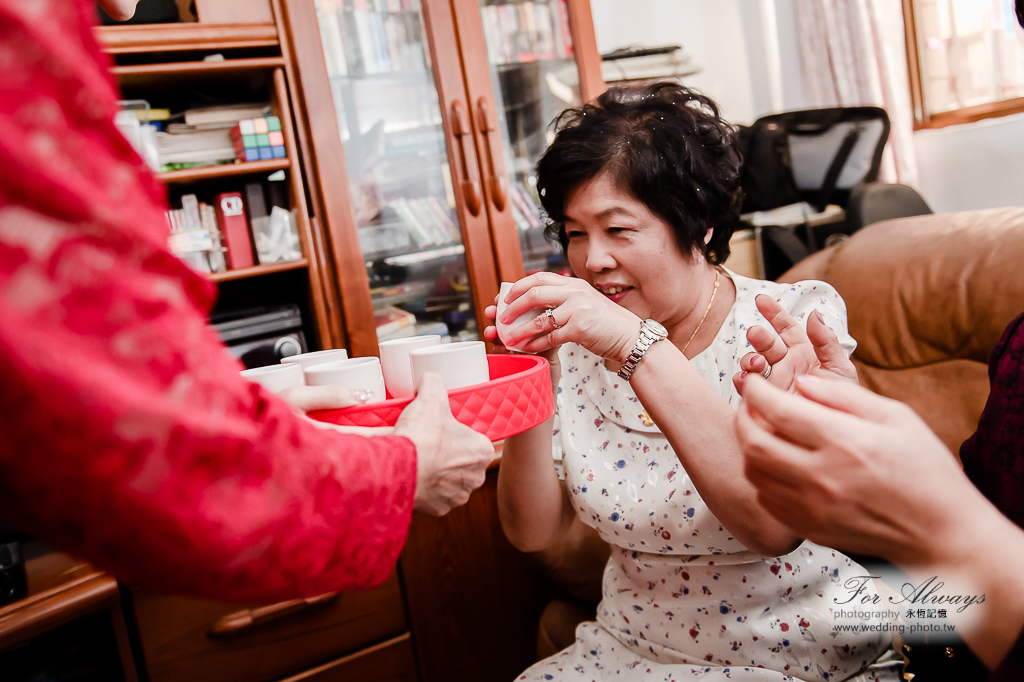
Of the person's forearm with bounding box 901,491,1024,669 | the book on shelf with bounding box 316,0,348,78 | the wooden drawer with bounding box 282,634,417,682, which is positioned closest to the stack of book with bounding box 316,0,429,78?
the book on shelf with bounding box 316,0,348,78

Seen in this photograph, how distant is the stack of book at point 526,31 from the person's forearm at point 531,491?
145 centimetres

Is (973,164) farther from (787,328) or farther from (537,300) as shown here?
(537,300)

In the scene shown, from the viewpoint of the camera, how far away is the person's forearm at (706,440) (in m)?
0.90

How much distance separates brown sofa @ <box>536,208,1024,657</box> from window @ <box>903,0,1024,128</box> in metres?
1.38

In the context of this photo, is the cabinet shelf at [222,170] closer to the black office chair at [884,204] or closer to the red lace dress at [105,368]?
the red lace dress at [105,368]

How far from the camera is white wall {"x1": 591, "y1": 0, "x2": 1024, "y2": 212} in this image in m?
2.79

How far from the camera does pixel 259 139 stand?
1736 millimetres

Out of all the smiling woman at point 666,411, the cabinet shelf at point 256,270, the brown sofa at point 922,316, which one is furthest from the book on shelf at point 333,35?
the brown sofa at point 922,316

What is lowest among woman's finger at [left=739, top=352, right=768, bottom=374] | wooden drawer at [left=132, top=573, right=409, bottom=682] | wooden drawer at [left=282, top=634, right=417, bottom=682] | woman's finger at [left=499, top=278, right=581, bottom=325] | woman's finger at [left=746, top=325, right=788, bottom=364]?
wooden drawer at [left=282, top=634, right=417, bottom=682]

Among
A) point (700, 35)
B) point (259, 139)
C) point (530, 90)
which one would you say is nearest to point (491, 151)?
point (530, 90)

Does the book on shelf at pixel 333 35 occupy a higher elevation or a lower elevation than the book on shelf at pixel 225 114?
higher

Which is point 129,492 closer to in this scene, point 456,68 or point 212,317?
point 212,317

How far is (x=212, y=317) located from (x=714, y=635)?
4.82ft

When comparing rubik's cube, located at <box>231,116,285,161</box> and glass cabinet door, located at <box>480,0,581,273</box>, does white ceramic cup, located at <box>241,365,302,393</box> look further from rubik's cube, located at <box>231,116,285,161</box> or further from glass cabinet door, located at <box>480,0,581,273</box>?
glass cabinet door, located at <box>480,0,581,273</box>
